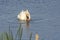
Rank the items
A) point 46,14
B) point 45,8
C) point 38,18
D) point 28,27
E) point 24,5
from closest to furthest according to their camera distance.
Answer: point 28,27
point 38,18
point 46,14
point 45,8
point 24,5

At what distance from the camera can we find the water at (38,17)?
597cm

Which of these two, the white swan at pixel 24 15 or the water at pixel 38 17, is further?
the white swan at pixel 24 15

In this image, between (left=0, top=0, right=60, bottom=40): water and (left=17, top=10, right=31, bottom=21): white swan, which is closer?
(left=0, top=0, right=60, bottom=40): water

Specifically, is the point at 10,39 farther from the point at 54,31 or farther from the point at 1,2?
the point at 1,2

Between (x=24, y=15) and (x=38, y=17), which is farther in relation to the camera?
(x=24, y=15)

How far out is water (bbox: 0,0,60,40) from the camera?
19.6ft

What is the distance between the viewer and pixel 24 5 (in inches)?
368

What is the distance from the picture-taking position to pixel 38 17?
24.0ft

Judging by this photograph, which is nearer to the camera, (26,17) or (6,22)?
(6,22)

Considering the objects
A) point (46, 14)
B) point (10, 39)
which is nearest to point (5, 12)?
point (46, 14)

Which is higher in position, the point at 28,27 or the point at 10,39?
the point at 10,39

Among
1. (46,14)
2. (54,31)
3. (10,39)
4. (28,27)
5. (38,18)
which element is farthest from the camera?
(46,14)

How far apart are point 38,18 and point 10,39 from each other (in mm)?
5237

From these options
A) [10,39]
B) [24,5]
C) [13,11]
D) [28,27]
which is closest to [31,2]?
[24,5]
